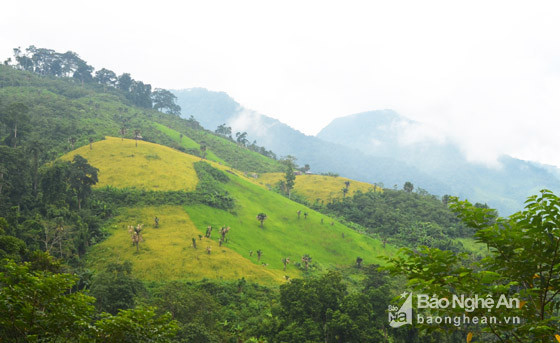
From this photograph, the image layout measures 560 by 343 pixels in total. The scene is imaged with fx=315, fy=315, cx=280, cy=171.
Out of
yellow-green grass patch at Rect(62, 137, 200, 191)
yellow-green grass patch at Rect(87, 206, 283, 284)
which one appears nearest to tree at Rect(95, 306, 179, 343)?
yellow-green grass patch at Rect(87, 206, 283, 284)

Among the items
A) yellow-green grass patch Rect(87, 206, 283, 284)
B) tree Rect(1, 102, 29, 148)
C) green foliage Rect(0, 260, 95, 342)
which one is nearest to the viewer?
green foliage Rect(0, 260, 95, 342)

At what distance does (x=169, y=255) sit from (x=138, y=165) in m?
37.8

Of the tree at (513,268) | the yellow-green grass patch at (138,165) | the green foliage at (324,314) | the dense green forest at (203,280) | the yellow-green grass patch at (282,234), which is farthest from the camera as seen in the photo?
the yellow-green grass patch at (138,165)

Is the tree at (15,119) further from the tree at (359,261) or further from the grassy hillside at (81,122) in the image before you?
the tree at (359,261)

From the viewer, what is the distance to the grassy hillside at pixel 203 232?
48.9 metres

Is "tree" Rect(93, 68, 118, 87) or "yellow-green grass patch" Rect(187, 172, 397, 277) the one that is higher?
"tree" Rect(93, 68, 118, 87)

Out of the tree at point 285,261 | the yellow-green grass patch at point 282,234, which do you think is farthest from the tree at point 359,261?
the tree at point 285,261

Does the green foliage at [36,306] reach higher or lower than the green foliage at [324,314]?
higher

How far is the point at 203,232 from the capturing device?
6097 centimetres

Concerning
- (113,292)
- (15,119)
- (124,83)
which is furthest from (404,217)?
(124,83)

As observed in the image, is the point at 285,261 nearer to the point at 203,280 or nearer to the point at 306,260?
the point at 306,260

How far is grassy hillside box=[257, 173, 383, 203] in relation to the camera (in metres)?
118

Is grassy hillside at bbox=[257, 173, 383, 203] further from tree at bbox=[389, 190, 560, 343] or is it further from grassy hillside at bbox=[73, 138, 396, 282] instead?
tree at bbox=[389, 190, 560, 343]

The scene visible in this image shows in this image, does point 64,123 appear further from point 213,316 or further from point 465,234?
point 465,234
